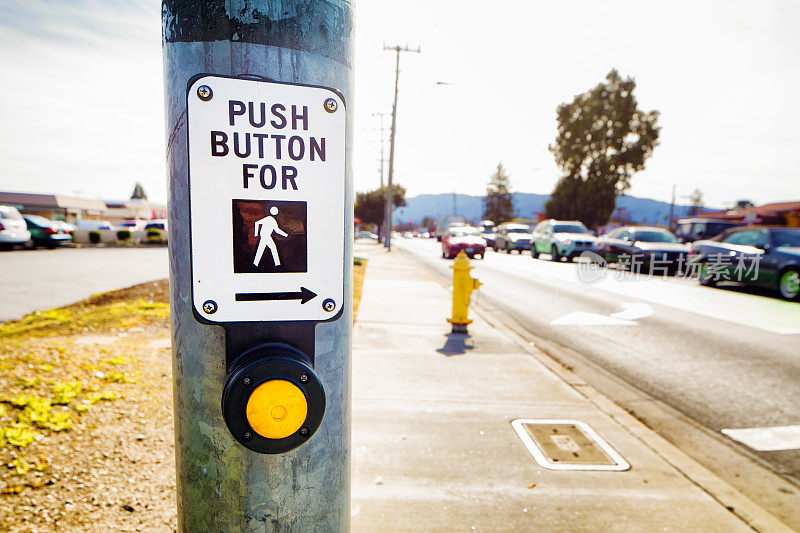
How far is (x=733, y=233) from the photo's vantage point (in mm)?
12172

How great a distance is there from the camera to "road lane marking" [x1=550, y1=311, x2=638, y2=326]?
743 cm

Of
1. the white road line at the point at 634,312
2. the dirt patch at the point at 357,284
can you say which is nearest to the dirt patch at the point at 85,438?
the dirt patch at the point at 357,284

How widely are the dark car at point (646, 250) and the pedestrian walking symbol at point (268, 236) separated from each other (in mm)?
16845

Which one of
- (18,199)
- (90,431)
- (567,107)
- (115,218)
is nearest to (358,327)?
(90,431)

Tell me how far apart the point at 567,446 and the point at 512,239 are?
83.2 feet

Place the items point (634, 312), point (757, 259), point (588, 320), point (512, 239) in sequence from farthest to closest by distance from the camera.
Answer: point (512, 239), point (757, 259), point (634, 312), point (588, 320)

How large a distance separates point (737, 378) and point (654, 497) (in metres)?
3.11

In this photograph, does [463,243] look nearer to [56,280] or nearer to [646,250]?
[646,250]

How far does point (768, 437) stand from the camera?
3535 millimetres

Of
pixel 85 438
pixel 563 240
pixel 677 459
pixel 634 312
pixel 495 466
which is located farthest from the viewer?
pixel 563 240

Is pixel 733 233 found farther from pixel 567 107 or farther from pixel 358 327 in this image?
pixel 567 107

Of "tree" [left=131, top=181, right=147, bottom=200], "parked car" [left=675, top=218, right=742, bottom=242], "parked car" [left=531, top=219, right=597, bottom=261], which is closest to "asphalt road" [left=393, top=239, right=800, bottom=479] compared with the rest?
"parked car" [left=531, top=219, right=597, bottom=261]

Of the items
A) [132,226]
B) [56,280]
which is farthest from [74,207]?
[56,280]

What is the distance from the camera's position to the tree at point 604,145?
3731 centimetres
